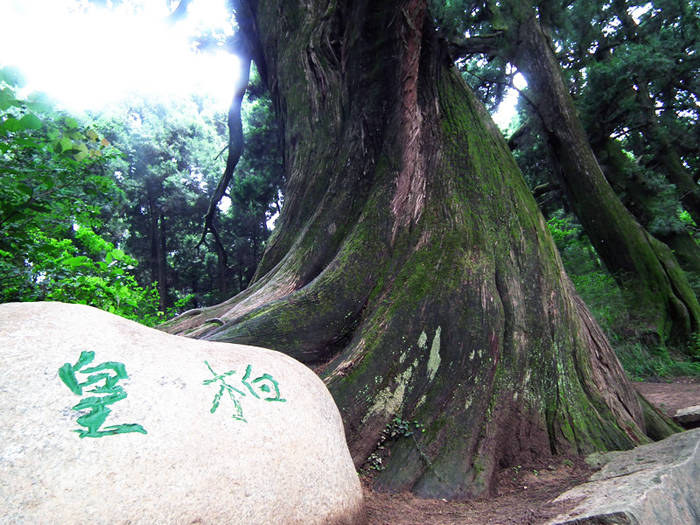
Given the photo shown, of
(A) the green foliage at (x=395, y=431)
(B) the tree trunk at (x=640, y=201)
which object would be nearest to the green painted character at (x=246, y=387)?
(A) the green foliage at (x=395, y=431)

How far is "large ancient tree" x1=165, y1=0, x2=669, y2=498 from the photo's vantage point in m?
2.15

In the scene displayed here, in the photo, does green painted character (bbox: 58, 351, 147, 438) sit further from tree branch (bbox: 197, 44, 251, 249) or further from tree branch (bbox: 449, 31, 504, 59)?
tree branch (bbox: 449, 31, 504, 59)

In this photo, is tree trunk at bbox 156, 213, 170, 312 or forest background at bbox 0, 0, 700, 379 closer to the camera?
forest background at bbox 0, 0, 700, 379

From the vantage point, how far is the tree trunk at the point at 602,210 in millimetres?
5395

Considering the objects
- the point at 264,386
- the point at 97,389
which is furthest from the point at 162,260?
the point at 97,389

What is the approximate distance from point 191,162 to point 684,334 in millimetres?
17662

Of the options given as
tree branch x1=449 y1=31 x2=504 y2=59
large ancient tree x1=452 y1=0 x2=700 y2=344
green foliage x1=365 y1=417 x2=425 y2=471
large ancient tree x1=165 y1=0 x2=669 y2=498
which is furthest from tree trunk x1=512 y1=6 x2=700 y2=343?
green foliage x1=365 y1=417 x2=425 y2=471

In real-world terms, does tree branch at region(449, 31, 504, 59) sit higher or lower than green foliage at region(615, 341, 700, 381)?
higher

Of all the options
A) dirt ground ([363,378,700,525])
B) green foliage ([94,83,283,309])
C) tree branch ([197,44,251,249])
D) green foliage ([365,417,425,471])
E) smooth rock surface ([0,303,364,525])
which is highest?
green foliage ([94,83,283,309])

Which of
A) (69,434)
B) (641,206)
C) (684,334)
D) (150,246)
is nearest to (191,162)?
(150,246)

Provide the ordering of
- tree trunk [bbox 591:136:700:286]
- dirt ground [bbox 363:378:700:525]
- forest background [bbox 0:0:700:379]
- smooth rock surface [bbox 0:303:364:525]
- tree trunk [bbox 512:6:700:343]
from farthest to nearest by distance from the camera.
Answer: tree trunk [bbox 591:136:700:286] < tree trunk [bbox 512:6:700:343] < forest background [bbox 0:0:700:379] < dirt ground [bbox 363:378:700:525] < smooth rock surface [bbox 0:303:364:525]

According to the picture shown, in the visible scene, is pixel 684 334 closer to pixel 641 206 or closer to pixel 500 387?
pixel 641 206

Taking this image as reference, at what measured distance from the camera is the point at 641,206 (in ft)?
24.1

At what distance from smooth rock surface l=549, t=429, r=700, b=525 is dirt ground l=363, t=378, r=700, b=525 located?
9 cm
